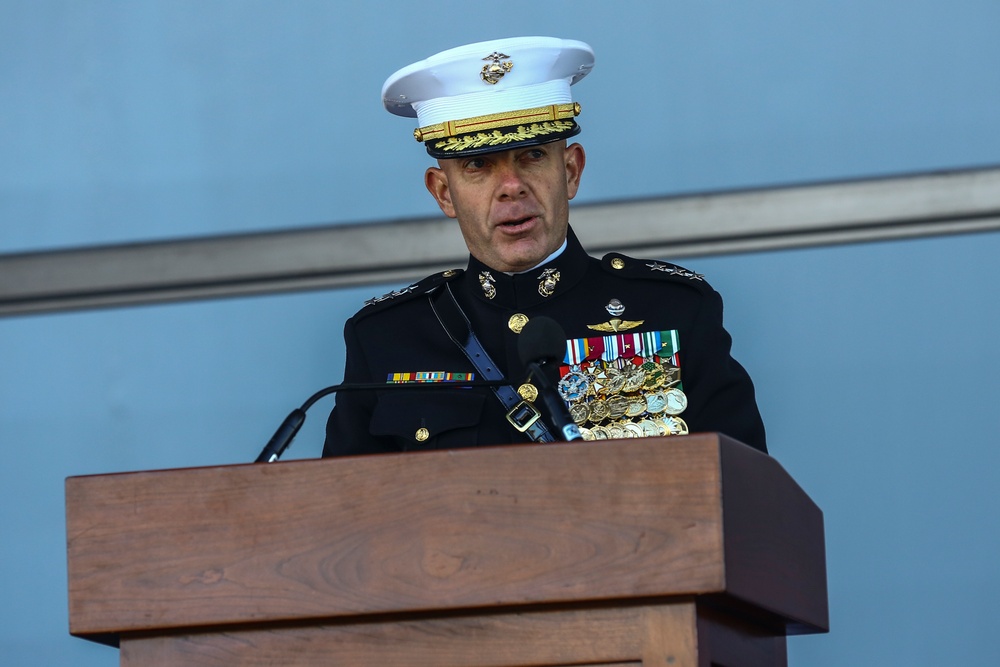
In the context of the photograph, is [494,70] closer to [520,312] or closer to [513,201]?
[513,201]

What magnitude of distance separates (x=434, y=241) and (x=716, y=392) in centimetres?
85

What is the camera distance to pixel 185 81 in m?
2.82

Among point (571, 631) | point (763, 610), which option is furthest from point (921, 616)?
point (571, 631)

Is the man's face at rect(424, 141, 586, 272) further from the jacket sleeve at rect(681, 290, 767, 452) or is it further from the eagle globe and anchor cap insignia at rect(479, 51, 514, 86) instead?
the jacket sleeve at rect(681, 290, 767, 452)

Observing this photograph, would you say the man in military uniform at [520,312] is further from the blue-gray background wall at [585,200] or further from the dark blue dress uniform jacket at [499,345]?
the blue-gray background wall at [585,200]

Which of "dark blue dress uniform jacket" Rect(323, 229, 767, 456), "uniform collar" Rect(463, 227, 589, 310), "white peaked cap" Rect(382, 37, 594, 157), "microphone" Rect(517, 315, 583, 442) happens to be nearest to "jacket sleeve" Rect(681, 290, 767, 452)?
"dark blue dress uniform jacket" Rect(323, 229, 767, 456)

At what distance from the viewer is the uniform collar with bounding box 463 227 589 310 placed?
215 centimetres

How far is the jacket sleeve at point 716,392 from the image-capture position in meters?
1.97

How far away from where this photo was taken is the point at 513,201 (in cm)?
205

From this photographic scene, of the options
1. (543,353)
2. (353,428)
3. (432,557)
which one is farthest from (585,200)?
(432,557)

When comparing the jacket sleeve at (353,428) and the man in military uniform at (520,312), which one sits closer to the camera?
the man in military uniform at (520,312)

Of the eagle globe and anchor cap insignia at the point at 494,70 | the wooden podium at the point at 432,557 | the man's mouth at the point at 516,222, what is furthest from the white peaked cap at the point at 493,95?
the wooden podium at the point at 432,557

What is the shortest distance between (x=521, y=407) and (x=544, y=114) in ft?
1.38

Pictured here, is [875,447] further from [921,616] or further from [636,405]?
[636,405]
